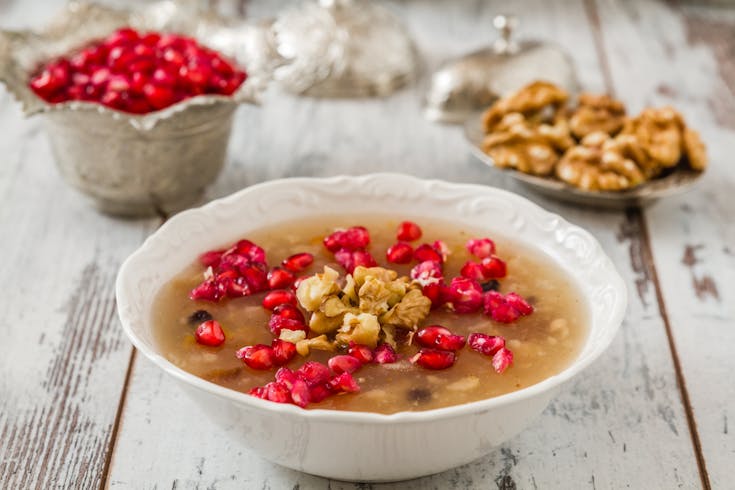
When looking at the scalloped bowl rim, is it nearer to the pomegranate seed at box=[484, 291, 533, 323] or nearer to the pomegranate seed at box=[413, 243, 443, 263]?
the pomegranate seed at box=[484, 291, 533, 323]

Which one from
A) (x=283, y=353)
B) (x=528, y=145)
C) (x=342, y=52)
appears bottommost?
(x=342, y=52)

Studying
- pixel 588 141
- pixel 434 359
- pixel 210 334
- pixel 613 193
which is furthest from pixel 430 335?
pixel 588 141

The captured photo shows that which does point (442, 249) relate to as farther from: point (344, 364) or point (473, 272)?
point (344, 364)

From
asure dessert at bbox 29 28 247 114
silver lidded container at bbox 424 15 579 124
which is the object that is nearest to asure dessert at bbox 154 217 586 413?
asure dessert at bbox 29 28 247 114

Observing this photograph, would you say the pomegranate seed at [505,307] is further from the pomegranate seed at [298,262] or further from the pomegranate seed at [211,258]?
the pomegranate seed at [211,258]

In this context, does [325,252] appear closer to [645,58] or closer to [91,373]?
[91,373]

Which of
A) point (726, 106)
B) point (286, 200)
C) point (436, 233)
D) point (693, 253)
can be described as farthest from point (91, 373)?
point (726, 106)
